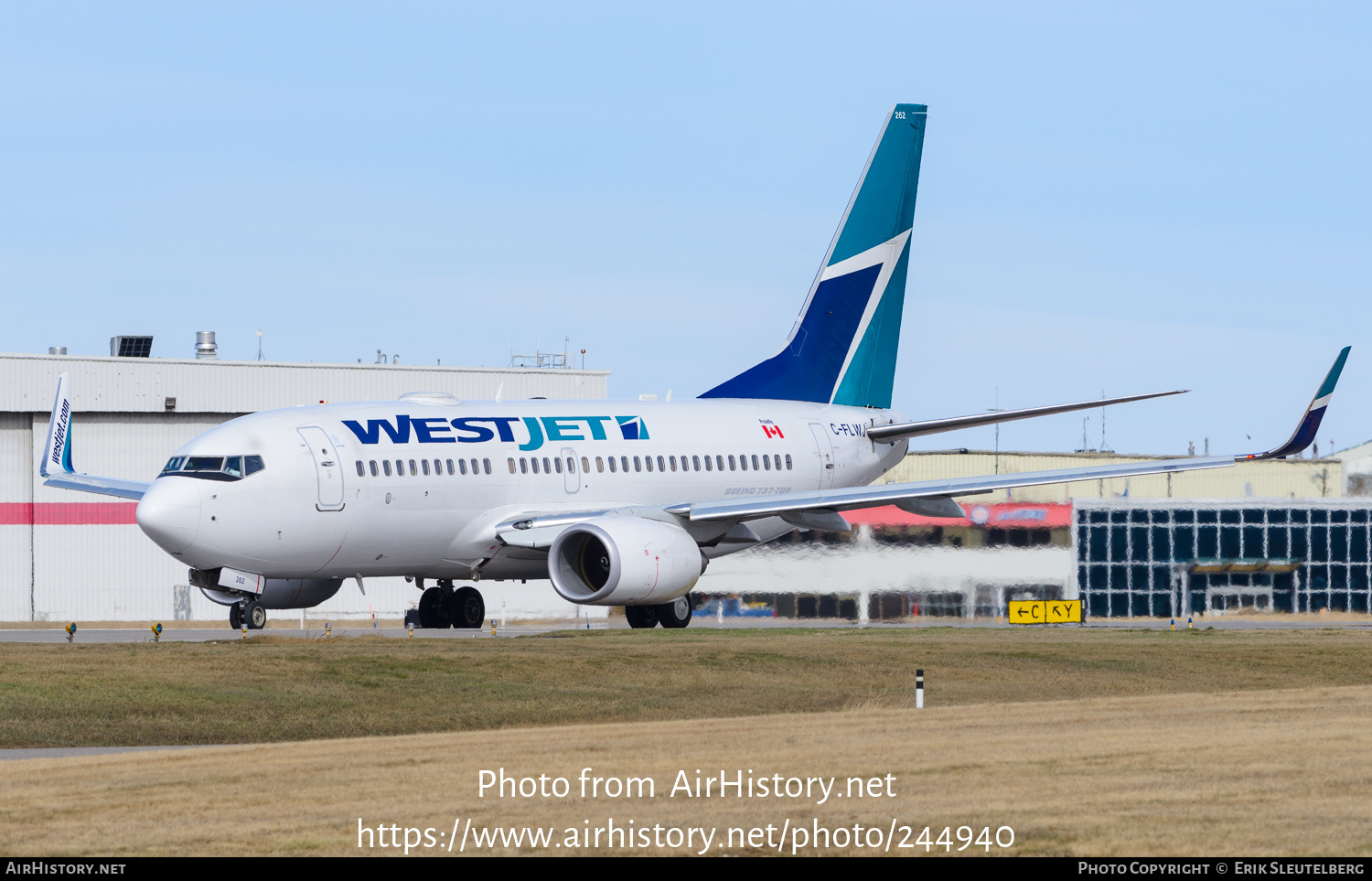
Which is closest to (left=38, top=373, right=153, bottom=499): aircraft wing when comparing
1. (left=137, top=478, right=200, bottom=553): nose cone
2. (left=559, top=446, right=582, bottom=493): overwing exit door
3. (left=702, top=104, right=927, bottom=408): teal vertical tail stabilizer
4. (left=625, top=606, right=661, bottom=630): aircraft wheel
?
(left=137, top=478, right=200, bottom=553): nose cone

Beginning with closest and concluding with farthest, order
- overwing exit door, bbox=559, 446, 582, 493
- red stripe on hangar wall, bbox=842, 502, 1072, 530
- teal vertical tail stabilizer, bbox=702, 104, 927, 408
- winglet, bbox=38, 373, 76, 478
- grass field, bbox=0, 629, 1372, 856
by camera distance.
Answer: grass field, bbox=0, 629, 1372, 856 < overwing exit door, bbox=559, 446, 582, 493 < winglet, bbox=38, 373, 76, 478 < teal vertical tail stabilizer, bbox=702, 104, 927, 408 < red stripe on hangar wall, bbox=842, 502, 1072, 530

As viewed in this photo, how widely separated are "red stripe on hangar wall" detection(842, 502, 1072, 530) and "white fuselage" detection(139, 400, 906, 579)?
13105 millimetres

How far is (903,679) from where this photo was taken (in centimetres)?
2898

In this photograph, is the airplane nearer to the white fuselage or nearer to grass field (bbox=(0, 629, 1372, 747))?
the white fuselage

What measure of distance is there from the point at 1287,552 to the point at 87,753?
51.7 m

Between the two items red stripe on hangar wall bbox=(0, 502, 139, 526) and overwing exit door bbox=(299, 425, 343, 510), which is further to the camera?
red stripe on hangar wall bbox=(0, 502, 139, 526)

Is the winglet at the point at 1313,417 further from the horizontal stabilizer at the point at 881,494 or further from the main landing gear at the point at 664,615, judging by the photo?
the main landing gear at the point at 664,615

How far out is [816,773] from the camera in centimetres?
1694

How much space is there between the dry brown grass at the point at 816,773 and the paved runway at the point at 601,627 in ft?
66.9

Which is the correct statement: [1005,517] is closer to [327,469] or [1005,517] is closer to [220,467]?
[327,469]

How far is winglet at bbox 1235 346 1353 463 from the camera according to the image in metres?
34.9

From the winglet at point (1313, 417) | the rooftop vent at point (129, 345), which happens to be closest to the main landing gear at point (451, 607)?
the winglet at point (1313, 417)

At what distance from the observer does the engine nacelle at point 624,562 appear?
113ft

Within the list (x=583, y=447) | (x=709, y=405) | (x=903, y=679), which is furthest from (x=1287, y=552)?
(x=903, y=679)
